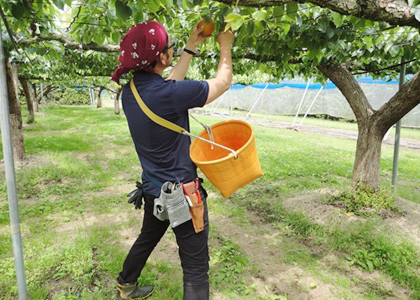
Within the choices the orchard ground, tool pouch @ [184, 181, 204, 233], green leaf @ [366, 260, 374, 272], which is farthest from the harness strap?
green leaf @ [366, 260, 374, 272]

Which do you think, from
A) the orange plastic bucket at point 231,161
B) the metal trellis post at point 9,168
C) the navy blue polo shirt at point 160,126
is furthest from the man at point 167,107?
the metal trellis post at point 9,168

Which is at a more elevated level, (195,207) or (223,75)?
(223,75)

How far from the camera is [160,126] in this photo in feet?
5.06

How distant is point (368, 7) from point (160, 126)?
1233mm

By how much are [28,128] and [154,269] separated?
11.0 m

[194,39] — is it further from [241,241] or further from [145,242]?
[241,241]

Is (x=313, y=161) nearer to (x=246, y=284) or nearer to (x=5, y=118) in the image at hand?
(x=246, y=284)

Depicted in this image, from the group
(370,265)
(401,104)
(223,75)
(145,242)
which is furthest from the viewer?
(401,104)

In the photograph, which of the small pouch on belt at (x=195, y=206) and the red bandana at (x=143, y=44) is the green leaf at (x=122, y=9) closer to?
the red bandana at (x=143, y=44)

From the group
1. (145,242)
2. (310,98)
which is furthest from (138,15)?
(310,98)

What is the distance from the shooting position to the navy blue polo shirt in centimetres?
147

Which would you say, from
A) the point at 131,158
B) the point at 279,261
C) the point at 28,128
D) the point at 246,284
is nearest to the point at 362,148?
the point at 279,261

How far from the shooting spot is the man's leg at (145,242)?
74.7 inches

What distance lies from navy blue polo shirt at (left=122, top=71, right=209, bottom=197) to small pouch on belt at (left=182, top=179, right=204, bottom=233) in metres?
0.05
